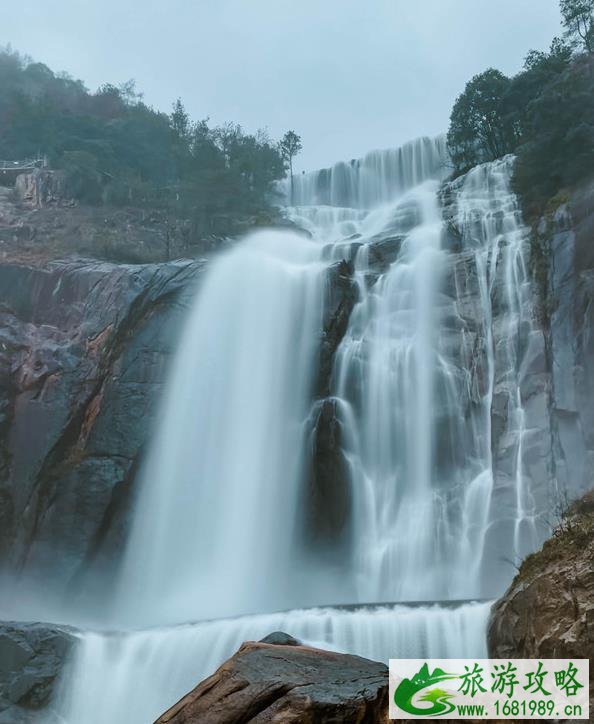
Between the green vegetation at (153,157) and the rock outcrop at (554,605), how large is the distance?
80.0ft

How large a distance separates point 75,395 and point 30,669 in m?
9.26

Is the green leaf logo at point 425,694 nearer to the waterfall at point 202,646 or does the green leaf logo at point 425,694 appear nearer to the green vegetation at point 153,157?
the waterfall at point 202,646

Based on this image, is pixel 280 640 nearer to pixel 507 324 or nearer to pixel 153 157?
pixel 507 324

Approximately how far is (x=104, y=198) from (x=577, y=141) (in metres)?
18.9

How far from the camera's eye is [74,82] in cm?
5128

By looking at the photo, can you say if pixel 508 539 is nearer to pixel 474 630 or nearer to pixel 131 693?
pixel 474 630

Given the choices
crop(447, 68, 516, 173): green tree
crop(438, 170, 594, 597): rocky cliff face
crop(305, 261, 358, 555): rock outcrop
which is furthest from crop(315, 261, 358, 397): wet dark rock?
crop(447, 68, 516, 173): green tree

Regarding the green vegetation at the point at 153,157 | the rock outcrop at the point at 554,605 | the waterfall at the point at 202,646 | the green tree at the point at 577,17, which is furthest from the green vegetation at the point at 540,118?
the rock outcrop at the point at 554,605

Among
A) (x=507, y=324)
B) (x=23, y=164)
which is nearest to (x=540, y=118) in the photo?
(x=507, y=324)

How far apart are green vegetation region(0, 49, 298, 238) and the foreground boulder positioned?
80.4ft

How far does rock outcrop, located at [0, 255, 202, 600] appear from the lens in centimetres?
1964

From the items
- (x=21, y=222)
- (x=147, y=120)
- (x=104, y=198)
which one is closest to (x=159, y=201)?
(x=104, y=198)

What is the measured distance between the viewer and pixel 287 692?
7.45m

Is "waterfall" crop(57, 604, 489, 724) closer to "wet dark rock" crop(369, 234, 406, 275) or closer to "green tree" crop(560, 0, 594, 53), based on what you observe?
"wet dark rock" crop(369, 234, 406, 275)
